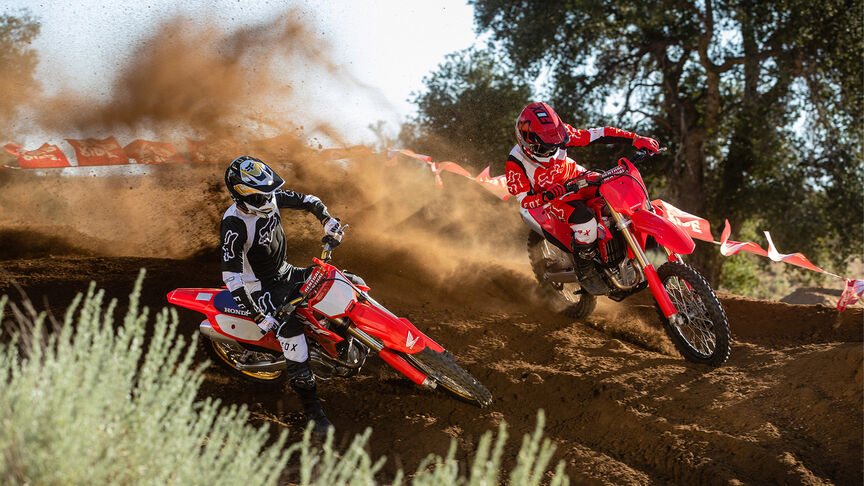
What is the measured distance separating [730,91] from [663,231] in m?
11.7

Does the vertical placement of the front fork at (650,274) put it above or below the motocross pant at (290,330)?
above

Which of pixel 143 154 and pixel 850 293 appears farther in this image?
pixel 143 154

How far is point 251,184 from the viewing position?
478 centimetres

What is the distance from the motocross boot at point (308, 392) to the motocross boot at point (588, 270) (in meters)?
2.82

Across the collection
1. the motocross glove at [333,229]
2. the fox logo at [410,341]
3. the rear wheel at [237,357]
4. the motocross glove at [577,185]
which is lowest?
the rear wheel at [237,357]

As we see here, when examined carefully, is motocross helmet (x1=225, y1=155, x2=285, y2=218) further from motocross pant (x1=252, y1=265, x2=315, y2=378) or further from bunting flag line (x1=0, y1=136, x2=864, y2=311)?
bunting flag line (x1=0, y1=136, x2=864, y2=311)

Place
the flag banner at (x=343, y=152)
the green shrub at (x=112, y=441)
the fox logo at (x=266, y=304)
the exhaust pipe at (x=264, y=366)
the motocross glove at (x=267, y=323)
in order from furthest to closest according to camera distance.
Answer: the flag banner at (x=343, y=152) < the exhaust pipe at (x=264, y=366) < the fox logo at (x=266, y=304) < the motocross glove at (x=267, y=323) < the green shrub at (x=112, y=441)

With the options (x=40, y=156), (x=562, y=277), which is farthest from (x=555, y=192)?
(x=40, y=156)

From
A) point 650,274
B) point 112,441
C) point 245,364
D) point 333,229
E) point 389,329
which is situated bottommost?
point 245,364

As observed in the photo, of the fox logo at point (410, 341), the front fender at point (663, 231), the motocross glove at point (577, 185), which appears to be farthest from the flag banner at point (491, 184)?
the fox logo at point (410, 341)

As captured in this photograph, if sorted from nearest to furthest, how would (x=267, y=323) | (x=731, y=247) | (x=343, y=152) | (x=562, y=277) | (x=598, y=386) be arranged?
(x=267, y=323) → (x=598, y=386) → (x=562, y=277) → (x=731, y=247) → (x=343, y=152)

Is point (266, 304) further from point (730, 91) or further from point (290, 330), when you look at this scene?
point (730, 91)

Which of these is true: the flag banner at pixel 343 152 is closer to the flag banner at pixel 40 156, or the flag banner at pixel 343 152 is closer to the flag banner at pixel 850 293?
the flag banner at pixel 40 156

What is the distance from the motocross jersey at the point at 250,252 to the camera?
4.85 m
